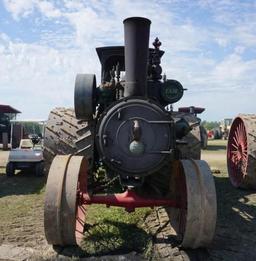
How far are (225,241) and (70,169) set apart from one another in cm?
175

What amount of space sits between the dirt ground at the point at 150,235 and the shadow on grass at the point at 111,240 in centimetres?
2

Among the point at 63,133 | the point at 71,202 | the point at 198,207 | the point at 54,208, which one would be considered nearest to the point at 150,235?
the point at 198,207

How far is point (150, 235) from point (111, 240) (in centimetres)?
44

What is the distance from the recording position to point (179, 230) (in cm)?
447

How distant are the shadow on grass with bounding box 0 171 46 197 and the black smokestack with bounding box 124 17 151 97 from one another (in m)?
3.43

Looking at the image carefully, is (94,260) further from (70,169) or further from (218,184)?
(218,184)

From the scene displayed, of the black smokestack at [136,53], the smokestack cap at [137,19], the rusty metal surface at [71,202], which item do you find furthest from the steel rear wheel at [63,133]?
the smokestack cap at [137,19]

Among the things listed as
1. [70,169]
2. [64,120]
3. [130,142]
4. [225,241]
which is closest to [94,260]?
[70,169]

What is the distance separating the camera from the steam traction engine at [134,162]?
397 cm

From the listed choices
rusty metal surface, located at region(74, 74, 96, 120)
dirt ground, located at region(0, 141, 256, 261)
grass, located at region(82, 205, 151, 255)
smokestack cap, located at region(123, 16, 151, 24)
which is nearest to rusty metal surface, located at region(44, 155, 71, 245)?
dirt ground, located at region(0, 141, 256, 261)

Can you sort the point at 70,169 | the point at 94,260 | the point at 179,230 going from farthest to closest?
the point at 179,230, the point at 70,169, the point at 94,260

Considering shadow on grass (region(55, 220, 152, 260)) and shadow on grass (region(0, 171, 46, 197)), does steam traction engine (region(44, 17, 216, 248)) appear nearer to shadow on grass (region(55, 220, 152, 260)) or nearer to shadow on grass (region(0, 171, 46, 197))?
shadow on grass (region(55, 220, 152, 260))

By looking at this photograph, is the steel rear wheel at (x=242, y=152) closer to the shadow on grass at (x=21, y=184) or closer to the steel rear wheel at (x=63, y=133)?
the steel rear wheel at (x=63, y=133)

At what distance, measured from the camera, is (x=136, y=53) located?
4449 mm
